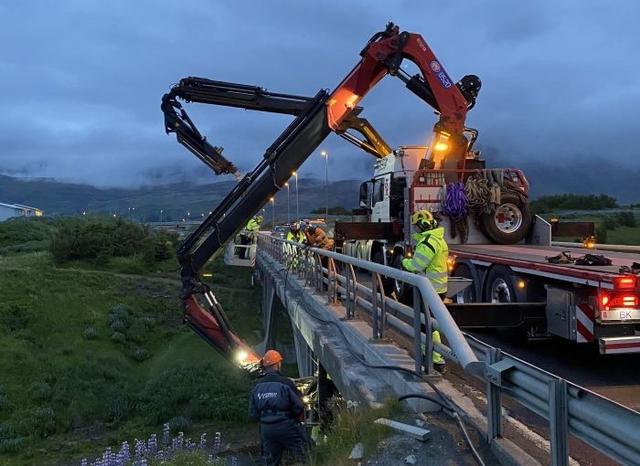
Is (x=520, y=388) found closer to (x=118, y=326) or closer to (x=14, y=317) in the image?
(x=118, y=326)

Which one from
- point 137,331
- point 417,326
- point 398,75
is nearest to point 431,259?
point 417,326

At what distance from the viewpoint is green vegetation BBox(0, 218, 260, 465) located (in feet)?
54.7

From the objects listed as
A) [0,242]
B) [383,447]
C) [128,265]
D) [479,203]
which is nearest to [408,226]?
[479,203]

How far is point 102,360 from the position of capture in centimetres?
2166

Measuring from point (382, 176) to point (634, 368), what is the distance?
9521 mm

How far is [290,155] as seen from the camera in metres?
11.8

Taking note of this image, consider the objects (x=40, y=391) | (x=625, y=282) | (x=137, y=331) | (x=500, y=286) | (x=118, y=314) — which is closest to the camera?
(x=625, y=282)

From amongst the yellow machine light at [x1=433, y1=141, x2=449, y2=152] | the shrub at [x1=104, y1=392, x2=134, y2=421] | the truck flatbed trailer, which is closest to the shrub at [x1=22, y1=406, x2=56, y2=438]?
the shrub at [x1=104, y1=392, x2=134, y2=421]

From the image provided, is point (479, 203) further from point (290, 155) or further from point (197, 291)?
point (197, 291)

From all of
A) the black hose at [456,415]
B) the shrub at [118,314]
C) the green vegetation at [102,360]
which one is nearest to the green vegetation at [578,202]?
the green vegetation at [102,360]

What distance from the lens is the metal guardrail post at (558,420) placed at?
2854 mm

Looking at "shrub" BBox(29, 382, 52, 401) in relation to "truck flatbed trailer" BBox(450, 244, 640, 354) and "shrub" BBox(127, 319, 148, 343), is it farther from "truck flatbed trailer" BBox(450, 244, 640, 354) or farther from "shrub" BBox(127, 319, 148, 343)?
"truck flatbed trailer" BBox(450, 244, 640, 354)

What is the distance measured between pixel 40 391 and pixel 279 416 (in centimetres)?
1484

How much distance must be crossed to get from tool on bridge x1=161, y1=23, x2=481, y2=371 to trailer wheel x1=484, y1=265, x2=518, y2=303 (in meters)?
4.40
